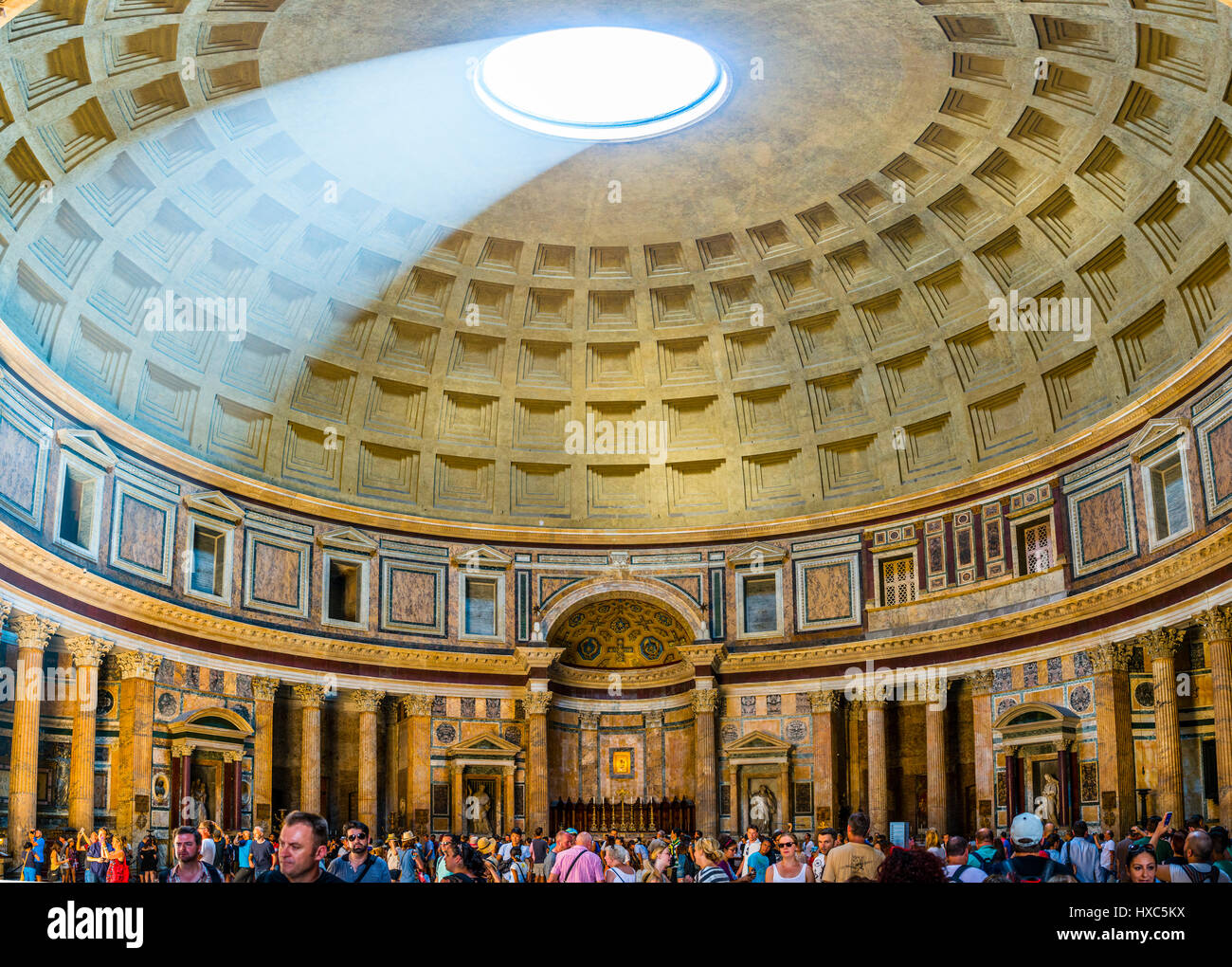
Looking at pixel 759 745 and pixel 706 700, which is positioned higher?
pixel 706 700

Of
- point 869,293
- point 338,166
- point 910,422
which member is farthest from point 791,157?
point 338,166

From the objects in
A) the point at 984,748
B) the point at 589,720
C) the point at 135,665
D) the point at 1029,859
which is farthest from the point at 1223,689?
the point at 135,665

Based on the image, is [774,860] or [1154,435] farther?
[1154,435]

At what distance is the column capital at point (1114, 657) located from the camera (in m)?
35.8

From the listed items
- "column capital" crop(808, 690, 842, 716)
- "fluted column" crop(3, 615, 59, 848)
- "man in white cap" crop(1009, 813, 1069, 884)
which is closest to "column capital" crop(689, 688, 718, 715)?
"column capital" crop(808, 690, 842, 716)

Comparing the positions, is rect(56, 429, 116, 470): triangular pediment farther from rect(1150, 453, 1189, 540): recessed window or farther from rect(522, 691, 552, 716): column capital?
rect(1150, 453, 1189, 540): recessed window

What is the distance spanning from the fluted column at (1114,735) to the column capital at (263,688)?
979 inches

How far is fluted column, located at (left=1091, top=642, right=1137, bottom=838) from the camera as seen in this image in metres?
34.4

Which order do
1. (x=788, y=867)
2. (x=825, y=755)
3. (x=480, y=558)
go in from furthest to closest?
(x=480, y=558) → (x=825, y=755) → (x=788, y=867)

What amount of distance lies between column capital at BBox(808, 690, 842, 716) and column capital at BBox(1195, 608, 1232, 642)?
14846 millimetres

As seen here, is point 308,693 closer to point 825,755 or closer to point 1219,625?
point 825,755

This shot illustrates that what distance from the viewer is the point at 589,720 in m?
48.3

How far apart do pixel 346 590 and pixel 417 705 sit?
4.78 metres
